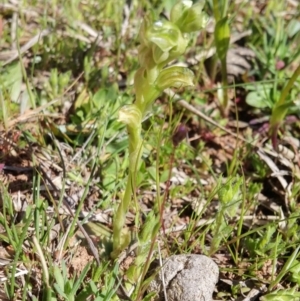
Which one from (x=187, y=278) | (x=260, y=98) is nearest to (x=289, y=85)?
(x=260, y=98)

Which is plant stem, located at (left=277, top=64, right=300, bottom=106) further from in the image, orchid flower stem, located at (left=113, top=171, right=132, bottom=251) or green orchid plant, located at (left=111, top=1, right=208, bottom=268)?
orchid flower stem, located at (left=113, top=171, right=132, bottom=251)

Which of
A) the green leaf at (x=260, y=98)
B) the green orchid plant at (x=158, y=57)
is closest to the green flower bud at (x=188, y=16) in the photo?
the green orchid plant at (x=158, y=57)

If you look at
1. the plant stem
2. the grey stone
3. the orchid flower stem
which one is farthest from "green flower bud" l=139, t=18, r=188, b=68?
the plant stem

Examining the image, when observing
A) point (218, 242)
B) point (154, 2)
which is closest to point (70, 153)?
point (218, 242)

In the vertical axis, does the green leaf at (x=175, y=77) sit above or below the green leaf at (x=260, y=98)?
above

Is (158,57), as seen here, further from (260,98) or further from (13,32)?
(13,32)

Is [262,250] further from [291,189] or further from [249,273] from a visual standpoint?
[291,189]

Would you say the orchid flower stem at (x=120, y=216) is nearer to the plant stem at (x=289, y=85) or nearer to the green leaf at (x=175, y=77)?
the green leaf at (x=175, y=77)

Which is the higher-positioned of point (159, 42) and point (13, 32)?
point (159, 42)
